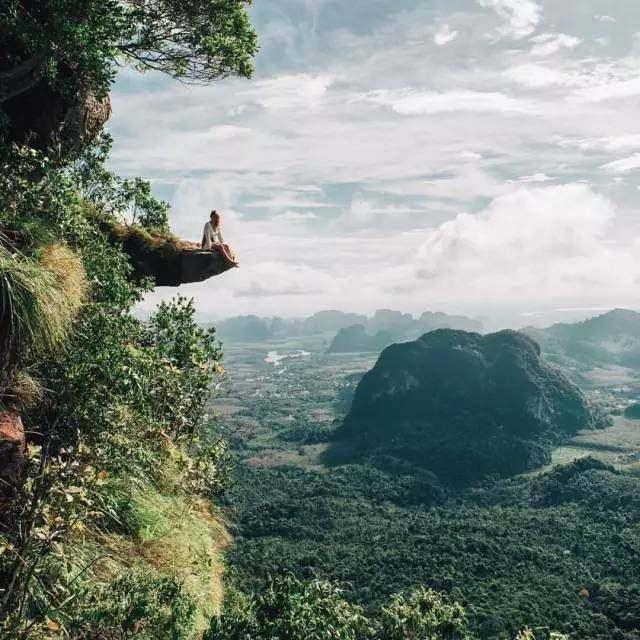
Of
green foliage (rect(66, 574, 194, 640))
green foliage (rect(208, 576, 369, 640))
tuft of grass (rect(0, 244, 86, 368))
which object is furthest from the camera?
green foliage (rect(208, 576, 369, 640))

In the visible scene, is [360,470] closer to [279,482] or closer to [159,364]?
[279,482]

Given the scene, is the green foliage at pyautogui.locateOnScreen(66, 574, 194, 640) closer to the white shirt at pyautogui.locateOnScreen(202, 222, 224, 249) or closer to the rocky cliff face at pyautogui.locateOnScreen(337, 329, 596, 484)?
the white shirt at pyautogui.locateOnScreen(202, 222, 224, 249)

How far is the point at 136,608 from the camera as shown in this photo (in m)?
6.63

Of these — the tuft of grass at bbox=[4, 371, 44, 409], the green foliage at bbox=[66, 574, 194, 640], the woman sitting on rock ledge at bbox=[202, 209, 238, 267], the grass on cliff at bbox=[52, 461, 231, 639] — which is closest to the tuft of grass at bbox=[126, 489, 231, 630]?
the grass on cliff at bbox=[52, 461, 231, 639]

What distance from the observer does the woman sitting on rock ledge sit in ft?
49.4

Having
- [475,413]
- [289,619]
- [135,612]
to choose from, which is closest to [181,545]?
[289,619]

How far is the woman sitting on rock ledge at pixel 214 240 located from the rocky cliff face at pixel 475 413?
133 m

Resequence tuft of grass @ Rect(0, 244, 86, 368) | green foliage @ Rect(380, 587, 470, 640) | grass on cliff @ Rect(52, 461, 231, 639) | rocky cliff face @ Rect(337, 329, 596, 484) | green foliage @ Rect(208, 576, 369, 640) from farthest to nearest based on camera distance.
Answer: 1. rocky cliff face @ Rect(337, 329, 596, 484)
2. green foliage @ Rect(380, 587, 470, 640)
3. green foliage @ Rect(208, 576, 369, 640)
4. grass on cliff @ Rect(52, 461, 231, 639)
5. tuft of grass @ Rect(0, 244, 86, 368)

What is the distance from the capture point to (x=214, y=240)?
1544 cm

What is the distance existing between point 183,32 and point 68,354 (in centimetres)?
934

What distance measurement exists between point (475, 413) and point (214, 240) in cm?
17407

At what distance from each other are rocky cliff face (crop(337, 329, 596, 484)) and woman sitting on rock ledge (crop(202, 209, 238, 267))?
132609 millimetres

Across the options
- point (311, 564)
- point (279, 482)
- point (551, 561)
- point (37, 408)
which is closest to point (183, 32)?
point (37, 408)

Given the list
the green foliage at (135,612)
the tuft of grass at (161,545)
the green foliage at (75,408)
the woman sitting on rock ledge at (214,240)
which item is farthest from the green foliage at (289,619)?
the woman sitting on rock ledge at (214,240)
